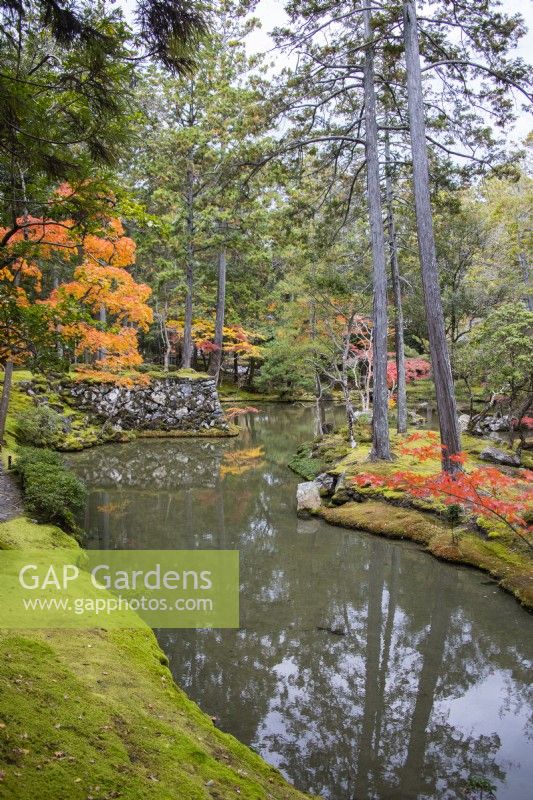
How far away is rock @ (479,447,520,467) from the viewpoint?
36.5ft

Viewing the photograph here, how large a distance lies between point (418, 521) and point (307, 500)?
2193mm

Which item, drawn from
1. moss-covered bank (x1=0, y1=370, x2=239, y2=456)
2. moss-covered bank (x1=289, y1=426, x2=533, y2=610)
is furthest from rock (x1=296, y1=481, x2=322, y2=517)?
moss-covered bank (x1=0, y1=370, x2=239, y2=456)

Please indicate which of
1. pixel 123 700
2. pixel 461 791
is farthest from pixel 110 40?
pixel 461 791

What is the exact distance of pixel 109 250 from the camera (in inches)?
549

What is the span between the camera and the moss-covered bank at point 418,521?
7.02m

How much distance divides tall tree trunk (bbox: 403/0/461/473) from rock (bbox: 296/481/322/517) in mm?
2590

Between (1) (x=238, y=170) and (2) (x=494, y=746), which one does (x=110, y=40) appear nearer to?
(2) (x=494, y=746)

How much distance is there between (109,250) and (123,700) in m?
12.8

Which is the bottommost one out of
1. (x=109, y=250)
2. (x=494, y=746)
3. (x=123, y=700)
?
(x=494, y=746)

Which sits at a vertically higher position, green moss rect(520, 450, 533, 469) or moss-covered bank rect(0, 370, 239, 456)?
moss-covered bank rect(0, 370, 239, 456)

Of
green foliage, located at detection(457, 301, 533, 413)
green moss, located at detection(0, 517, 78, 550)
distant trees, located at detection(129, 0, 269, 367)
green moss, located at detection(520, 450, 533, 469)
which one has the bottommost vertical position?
green moss, located at detection(0, 517, 78, 550)

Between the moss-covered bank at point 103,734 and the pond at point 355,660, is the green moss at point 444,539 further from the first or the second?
the moss-covered bank at point 103,734

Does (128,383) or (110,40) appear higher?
(110,40)

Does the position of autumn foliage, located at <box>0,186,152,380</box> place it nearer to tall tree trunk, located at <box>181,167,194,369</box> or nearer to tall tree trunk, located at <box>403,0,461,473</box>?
tall tree trunk, located at <box>181,167,194,369</box>
